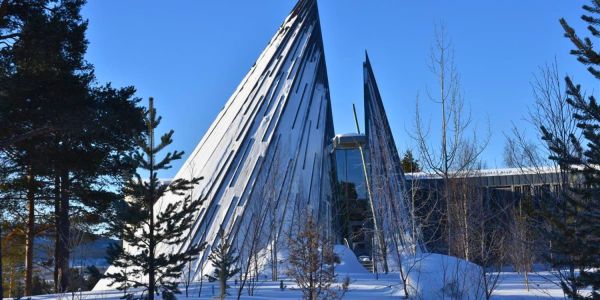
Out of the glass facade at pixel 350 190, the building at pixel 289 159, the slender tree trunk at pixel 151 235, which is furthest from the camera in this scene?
the glass facade at pixel 350 190

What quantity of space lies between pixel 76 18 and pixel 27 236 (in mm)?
9703

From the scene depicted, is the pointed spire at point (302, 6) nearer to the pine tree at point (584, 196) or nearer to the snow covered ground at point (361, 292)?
the snow covered ground at point (361, 292)

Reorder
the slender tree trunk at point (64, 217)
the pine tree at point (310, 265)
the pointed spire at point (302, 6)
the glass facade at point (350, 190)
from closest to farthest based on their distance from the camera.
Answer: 1. the pine tree at point (310, 265)
2. the slender tree trunk at point (64, 217)
3. the glass facade at point (350, 190)
4. the pointed spire at point (302, 6)

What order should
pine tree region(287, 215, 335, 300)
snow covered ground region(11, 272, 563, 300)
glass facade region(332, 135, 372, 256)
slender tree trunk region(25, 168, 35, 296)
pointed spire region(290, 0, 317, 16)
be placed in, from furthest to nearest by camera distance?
pointed spire region(290, 0, 317, 16)
glass facade region(332, 135, 372, 256)
slender tree trunk region(25, 168, 35, 296)
snow covered ground region(11, 272, 563, 300)
pine tree region(287, 215, 335, 300)

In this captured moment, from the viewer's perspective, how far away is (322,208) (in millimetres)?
24234

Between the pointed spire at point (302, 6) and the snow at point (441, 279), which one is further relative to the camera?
the pointed spire at point (302, 6)

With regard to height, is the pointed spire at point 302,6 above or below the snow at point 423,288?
above

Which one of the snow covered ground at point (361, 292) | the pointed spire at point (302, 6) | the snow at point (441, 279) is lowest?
the snow covered ground at point (361, 292)

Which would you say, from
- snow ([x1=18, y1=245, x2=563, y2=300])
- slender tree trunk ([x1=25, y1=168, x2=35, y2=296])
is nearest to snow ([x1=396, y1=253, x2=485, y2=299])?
snow ([x1=18, y1=245, x2=563, y2=300])

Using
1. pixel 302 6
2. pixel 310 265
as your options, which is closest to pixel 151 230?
pixel 310 265

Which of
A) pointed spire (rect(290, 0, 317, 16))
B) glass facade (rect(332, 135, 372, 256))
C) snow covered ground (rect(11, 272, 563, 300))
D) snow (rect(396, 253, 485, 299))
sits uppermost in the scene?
pointed spire (rect(290, 0, 317, 16))

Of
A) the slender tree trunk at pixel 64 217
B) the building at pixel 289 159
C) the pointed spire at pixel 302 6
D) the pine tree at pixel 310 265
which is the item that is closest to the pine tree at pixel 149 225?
the pine tree at pixel 310 265

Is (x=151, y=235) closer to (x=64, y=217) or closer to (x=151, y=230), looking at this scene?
(x=151, y=230)

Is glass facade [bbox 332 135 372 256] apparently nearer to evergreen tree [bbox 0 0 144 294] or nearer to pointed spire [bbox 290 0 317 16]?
pointed spire [bbox 290 0 317 16]
